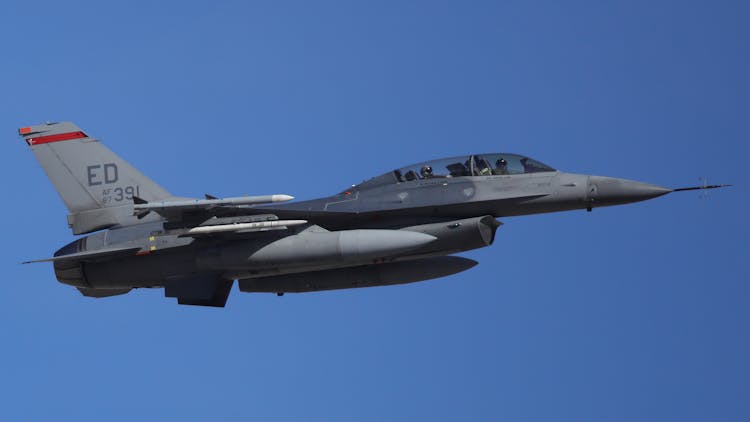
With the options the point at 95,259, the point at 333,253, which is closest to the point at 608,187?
the point at 333,253

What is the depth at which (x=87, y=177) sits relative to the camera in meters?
21.7

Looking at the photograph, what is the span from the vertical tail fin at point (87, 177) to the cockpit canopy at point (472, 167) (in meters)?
4.94

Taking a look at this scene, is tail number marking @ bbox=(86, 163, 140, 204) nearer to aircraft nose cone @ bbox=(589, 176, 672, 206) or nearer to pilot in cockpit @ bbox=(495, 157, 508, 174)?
pilot in cockpit @ bbox=(495, 157, 508, 174)

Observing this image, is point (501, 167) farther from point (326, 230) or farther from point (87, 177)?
point (87, 177)

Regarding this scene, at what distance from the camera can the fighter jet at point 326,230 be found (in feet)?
62.7

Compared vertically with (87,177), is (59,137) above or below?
above

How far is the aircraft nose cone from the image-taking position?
19.3 metres

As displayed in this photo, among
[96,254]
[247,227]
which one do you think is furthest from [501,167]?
[96,254]

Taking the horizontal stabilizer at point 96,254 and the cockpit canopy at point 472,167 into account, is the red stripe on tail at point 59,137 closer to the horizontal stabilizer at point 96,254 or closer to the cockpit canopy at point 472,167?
the horizontal stabilizer at point 96,254

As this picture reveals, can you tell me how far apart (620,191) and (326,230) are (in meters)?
5.20

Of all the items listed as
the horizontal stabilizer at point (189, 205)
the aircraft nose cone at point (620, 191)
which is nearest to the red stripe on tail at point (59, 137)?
the horizontal stabilizer at point (189, 205)

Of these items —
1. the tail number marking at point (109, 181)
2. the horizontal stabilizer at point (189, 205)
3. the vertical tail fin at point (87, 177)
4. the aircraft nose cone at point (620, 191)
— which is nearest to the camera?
the horizontal stabilizer at point (189, 205)

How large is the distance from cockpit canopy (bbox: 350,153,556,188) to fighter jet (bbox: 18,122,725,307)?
0.7 inches

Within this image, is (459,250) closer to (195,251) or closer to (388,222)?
(388,222)
